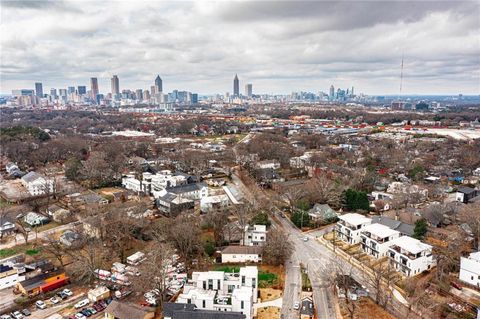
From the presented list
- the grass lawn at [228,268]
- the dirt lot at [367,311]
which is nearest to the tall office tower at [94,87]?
the grass lawn at [228,268]

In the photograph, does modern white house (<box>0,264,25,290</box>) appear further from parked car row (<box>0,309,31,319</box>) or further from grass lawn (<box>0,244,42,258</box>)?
parked car row (<box>0,309,31,319</box>)

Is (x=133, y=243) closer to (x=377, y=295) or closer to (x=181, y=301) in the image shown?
(x=181, y=301)

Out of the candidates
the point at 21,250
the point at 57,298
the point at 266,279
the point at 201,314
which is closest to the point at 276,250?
the point at 266,279

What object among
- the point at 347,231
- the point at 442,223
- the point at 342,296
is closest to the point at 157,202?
the point at 347,231

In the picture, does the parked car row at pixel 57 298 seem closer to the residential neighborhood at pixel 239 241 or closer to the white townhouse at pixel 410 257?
the residential neighborhood at pixel 239 241

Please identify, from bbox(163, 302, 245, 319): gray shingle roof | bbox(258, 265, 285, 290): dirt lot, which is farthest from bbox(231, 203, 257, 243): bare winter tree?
bbox(163, 302, 245, 319): gray shingle roof

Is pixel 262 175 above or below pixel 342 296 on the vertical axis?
above

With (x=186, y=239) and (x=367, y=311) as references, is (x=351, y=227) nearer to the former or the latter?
(x=367, y=311)
